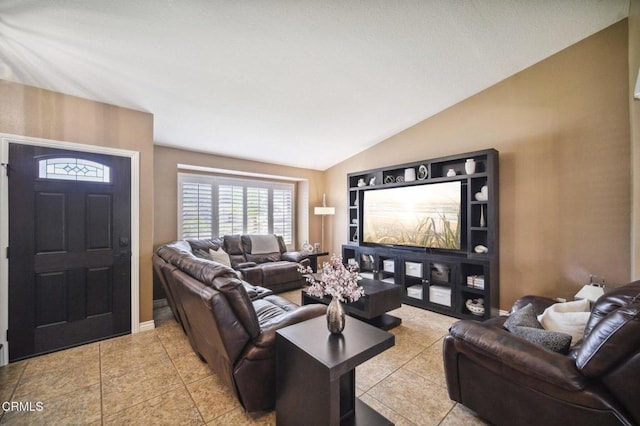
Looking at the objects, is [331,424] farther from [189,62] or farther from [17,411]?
[189,62]

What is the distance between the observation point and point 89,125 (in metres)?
2.76

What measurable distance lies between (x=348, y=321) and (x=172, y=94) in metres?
2.98

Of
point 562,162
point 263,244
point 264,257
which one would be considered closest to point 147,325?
point 264,257

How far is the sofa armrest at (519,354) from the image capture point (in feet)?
4.13

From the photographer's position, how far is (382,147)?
4.88m

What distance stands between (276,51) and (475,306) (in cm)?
375

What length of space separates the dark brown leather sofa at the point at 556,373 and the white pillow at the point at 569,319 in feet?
0.66

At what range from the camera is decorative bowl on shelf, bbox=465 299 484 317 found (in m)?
3.25

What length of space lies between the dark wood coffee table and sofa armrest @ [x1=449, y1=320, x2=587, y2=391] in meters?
1.25

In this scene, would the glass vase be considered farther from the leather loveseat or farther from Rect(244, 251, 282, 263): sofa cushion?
Rect(244, 251, 282, 263): sofa cushion

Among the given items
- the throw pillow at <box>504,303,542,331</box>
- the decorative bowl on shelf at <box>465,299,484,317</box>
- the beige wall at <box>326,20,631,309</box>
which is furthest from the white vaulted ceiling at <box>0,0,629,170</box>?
the decorative bowl on shelf at <box>465,299,484,317</box>

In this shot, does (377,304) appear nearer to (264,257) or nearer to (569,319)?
(569,319)

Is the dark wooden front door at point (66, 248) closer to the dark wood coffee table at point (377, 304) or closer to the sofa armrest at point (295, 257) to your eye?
the dark wood coffee table at point (377, 304)

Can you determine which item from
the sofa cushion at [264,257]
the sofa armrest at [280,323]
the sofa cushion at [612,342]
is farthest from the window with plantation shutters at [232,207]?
the sofa cushion at [612,342]
